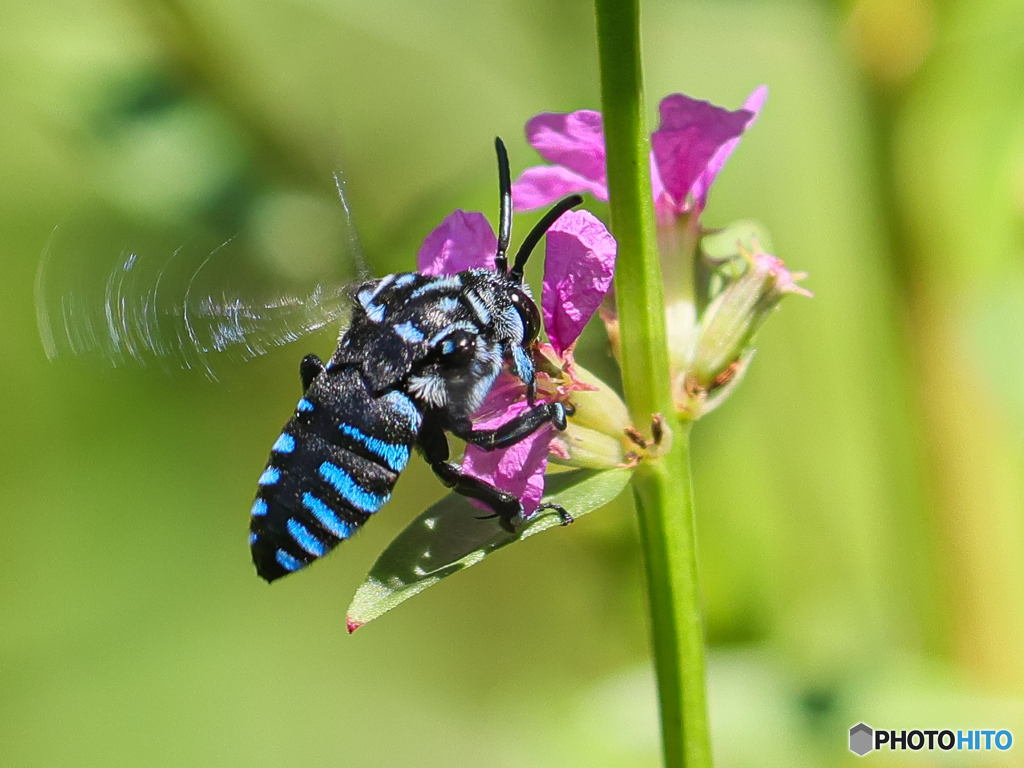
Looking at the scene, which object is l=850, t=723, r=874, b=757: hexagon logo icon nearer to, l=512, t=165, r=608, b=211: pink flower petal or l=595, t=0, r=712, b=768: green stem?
l=595, t=0, r=712, b=768: green stem

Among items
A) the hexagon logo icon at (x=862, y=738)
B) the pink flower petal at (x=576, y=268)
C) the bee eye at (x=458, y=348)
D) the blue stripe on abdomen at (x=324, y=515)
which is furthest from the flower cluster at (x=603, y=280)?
Result: the hexagon logo icon at (x=862, y=738)

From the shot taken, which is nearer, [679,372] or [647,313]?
[647,313]

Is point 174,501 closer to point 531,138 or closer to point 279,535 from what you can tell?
point 279,535

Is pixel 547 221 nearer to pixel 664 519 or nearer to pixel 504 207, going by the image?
pixel 504 207

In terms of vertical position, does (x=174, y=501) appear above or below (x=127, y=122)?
below

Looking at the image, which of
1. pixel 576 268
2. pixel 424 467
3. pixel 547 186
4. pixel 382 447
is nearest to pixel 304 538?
pixel 382 447

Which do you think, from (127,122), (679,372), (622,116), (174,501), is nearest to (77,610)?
(174,501)
